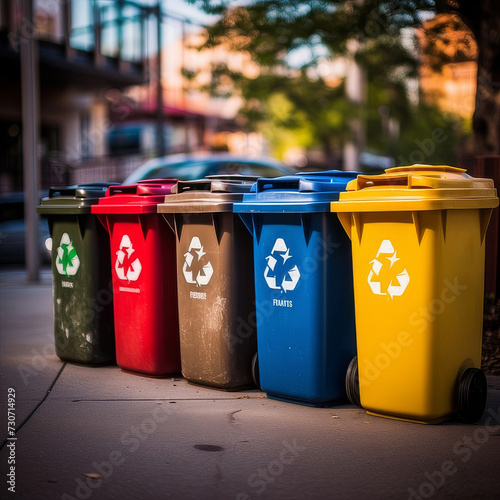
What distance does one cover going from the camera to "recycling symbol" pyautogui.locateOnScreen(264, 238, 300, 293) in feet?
17.9

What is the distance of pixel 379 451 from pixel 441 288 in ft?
3.24

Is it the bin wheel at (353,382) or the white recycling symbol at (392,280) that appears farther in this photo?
the bin wheel at (353,382)

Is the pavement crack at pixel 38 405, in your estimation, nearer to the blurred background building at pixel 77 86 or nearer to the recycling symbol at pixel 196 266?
the recycling symbol at pixel 196 266

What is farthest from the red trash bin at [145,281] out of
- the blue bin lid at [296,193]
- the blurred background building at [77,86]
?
the blurred background building at [77,86]

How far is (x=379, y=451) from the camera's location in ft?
15.2

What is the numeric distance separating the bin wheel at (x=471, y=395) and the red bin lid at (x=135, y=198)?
254cm

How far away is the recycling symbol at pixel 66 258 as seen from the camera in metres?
6.91

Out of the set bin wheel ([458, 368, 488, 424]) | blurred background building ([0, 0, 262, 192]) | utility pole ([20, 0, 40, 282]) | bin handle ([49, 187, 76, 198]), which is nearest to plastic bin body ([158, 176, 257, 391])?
bin handle ([49, 187, 76, 198])

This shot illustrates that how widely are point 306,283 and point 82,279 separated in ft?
7.34

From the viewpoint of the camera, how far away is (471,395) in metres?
5.04

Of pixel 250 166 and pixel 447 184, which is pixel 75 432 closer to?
pixel 447 184

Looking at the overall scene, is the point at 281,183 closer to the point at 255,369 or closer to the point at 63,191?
the point at 255,369

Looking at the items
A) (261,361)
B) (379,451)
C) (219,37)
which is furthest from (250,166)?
(379,451)

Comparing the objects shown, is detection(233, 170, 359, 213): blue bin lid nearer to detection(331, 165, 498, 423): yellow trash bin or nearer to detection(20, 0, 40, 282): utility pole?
detection(331, 165, 498, 423): yellow trash bin
